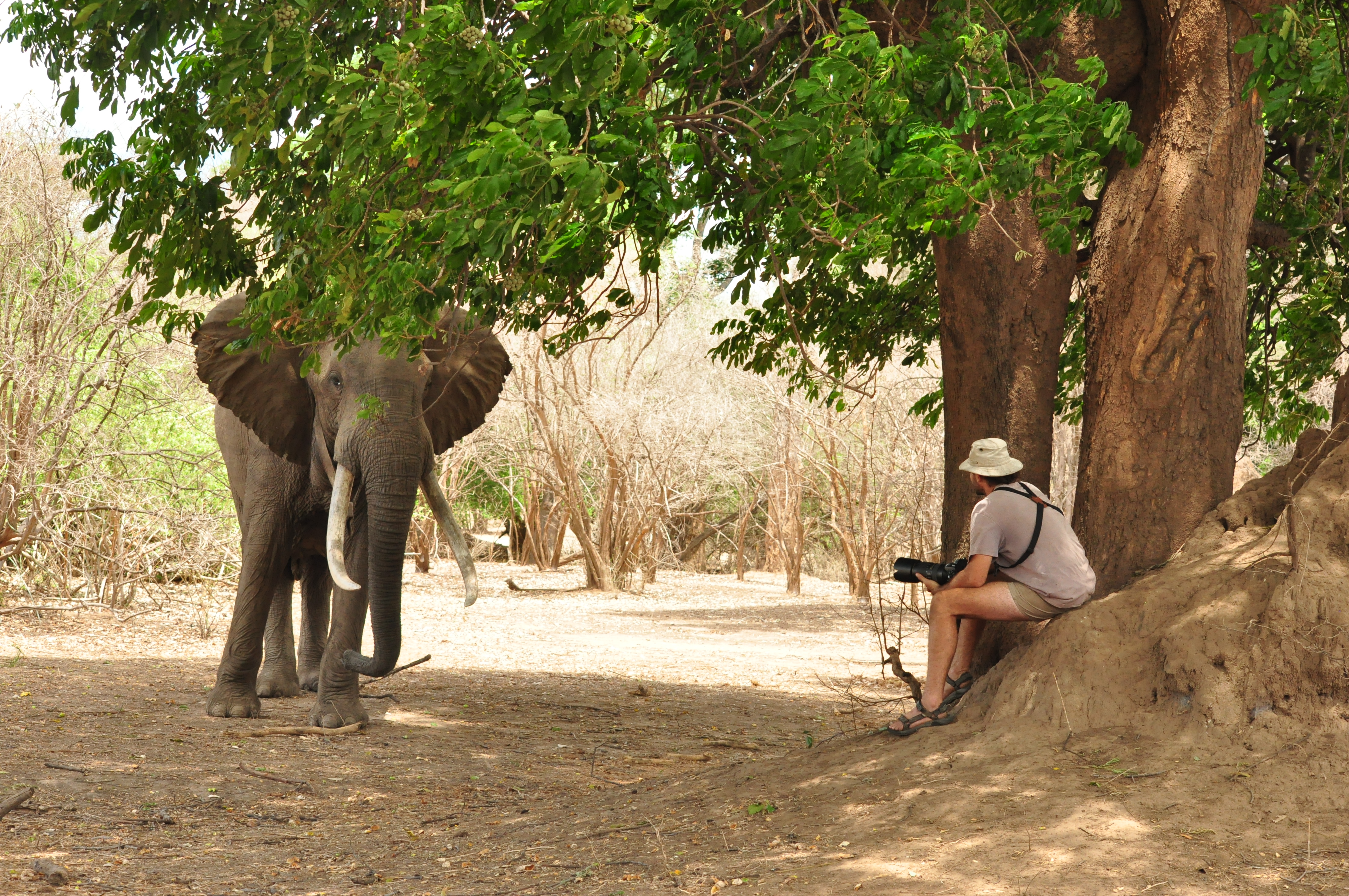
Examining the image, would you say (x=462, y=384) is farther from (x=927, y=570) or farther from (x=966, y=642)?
(x=966, y=642)

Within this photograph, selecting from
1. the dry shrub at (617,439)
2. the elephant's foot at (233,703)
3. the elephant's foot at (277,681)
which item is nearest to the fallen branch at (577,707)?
the elephant's foot at (277,681)

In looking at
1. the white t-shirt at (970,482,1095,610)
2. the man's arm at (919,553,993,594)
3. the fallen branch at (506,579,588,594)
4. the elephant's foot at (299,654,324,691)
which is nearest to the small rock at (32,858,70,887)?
the man's arm at (919,553,993,594)

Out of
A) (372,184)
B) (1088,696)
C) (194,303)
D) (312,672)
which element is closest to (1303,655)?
(1088,696)

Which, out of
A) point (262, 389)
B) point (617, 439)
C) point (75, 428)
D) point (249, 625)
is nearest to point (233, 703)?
point (249, 625)

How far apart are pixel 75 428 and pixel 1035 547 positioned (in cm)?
1112

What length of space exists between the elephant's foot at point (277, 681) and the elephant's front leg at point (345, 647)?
1560 millimetres

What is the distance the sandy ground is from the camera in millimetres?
4266

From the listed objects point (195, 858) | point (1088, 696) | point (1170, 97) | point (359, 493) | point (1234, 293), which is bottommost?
point (195, 858)

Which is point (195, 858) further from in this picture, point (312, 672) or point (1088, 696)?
point (312, 672)

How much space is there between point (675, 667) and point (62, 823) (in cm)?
844

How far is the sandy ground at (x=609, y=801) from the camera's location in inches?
168

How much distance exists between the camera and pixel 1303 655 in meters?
4.66

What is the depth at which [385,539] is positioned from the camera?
24.5 ft

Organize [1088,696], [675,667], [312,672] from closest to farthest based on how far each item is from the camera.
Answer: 1. [1088,696]
2. [312,672]
3. [675,667]
